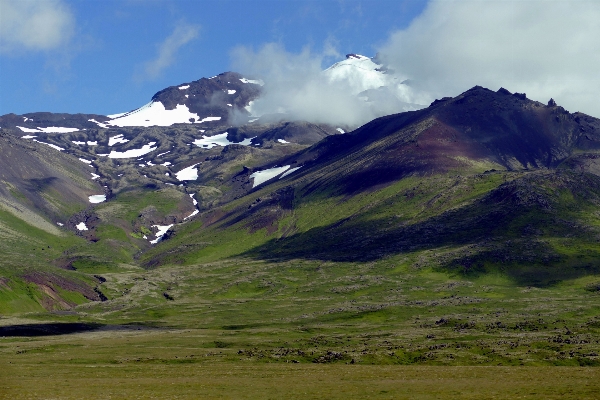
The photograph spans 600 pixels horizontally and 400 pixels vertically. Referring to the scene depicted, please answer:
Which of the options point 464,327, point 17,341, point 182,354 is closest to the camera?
point 182,354

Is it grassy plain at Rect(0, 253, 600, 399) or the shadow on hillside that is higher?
the shadow on hillside

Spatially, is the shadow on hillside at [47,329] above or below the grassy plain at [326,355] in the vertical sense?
above

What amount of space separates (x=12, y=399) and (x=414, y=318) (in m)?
128

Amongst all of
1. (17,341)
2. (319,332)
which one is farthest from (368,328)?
(17,341)

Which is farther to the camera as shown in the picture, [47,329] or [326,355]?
[47,329]

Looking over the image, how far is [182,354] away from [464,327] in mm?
63107

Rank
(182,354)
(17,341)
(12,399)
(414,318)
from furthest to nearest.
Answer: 1. (414,318)
2. (17,341)
3. (182,354)
4. (12,399)

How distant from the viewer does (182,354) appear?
4899 inches

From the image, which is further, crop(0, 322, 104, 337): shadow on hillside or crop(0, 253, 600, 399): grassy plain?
crop(0, 322, 104, 337): shadow on hillside

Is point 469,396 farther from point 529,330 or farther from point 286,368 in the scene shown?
point 529,330

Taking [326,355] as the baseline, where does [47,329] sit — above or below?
above

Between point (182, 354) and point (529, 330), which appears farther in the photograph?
point (529, 330)

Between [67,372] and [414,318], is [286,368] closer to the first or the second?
[67,372]

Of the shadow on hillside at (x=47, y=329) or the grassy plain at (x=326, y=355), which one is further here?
the shadow on hillside at (x=47, y=329)
